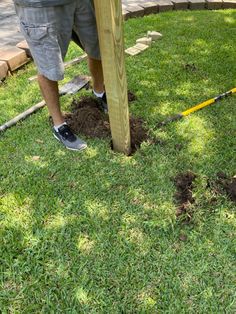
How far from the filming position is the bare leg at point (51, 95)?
2.51 meters

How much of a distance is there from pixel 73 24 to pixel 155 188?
1253mm

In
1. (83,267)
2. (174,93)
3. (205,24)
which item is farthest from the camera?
(205,24)

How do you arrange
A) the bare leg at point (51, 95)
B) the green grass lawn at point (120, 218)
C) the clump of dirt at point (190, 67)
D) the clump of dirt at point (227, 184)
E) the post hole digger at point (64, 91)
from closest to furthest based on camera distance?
1. the green grass lawn at point (120, 218)
2. the clump of dirt at point (227, 184)
3. the bare leg at point (51, 95)
4. the post hole digger at point (64, 91)
5. the clump of dirt at point (190, 67)

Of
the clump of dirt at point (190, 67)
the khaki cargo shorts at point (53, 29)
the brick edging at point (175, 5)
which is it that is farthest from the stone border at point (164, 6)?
the khaki cargo shorts at point (53, 29)

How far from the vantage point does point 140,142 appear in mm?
2682

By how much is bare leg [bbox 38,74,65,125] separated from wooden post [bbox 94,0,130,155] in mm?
493

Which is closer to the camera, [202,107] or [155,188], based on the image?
[155,188]

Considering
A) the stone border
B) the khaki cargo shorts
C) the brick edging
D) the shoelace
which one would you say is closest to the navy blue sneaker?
the shoelace

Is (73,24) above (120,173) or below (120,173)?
above

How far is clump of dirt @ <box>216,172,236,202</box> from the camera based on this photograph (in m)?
2.24

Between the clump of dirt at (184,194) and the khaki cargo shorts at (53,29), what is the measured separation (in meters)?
1.10

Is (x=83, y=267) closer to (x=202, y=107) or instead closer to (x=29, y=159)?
(x=29, y=159)

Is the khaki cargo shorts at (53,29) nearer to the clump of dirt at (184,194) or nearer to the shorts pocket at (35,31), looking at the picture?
the shorts pocket at (35,31)

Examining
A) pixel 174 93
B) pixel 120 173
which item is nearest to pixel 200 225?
pixel 120 173
